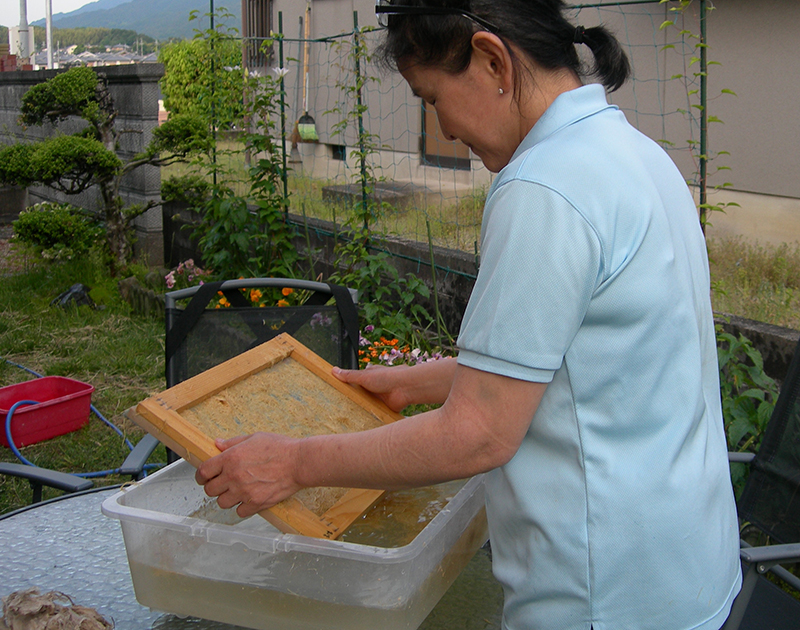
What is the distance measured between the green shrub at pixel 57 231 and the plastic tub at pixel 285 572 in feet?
17.1

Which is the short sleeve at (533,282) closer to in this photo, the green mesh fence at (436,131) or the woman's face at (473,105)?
the woman's face at (473,105)

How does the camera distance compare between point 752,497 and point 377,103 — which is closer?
point 752,497

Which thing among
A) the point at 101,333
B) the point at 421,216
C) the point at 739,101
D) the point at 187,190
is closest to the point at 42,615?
the point at 101,333

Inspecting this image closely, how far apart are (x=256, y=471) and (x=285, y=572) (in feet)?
0.51

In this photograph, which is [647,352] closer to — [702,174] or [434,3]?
[434,3]

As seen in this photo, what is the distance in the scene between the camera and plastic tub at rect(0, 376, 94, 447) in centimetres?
359

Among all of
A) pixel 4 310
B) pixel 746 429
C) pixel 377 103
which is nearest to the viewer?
pixel 746 429

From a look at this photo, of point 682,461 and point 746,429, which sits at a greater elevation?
point 682,461

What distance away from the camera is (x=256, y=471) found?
1.08 m

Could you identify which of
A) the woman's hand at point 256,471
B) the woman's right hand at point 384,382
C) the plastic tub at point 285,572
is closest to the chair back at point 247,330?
the woman's right hand at point 384,382

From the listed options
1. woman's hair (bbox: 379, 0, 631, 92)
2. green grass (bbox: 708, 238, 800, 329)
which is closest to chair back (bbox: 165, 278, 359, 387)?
woman's hair (bbox: 379, 0, 631, 92)

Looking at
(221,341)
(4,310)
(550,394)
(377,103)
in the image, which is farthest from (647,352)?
(377,103)

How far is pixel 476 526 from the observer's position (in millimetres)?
1307

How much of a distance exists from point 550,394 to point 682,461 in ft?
0.66
